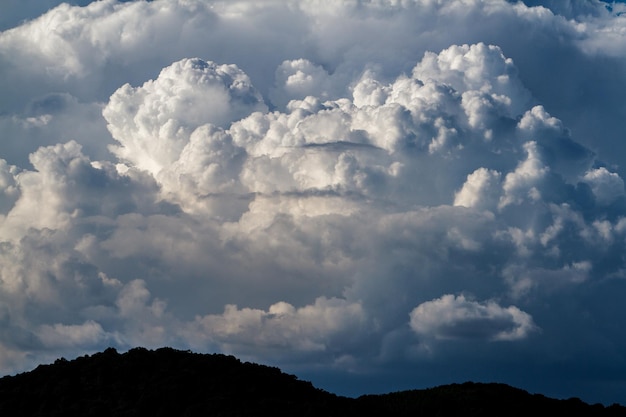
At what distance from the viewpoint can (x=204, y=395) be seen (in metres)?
97.7

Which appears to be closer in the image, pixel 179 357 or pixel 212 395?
pixel 212 395


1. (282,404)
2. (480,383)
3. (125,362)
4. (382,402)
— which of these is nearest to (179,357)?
(125,362)

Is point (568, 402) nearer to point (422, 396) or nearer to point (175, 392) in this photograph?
point (422, 396)

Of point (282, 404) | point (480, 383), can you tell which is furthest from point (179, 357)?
point (480, 383)

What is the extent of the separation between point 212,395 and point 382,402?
21105 mm

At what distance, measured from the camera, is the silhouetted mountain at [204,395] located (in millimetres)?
96500

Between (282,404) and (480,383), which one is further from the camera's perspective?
(480,383)

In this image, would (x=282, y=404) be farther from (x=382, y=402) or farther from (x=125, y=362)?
(x=125, y=362)

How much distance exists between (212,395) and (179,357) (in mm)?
12155

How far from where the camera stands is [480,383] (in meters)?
110

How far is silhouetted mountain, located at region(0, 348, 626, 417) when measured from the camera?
9650 cm

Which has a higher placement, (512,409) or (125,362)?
(125,362)

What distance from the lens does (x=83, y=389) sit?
10344cm

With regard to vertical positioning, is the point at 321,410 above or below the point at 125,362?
below
